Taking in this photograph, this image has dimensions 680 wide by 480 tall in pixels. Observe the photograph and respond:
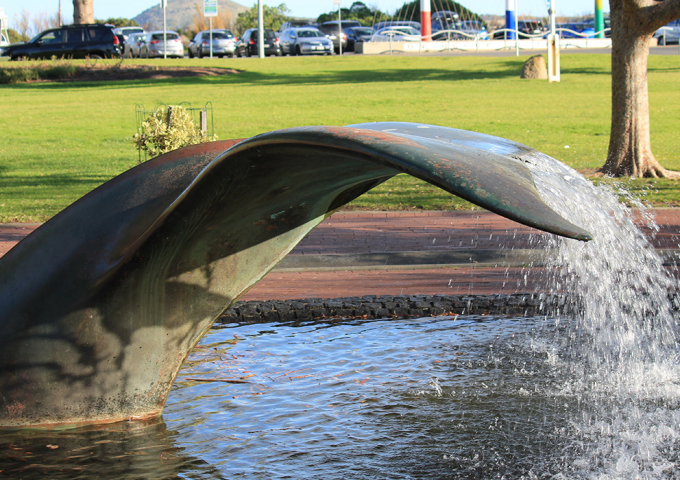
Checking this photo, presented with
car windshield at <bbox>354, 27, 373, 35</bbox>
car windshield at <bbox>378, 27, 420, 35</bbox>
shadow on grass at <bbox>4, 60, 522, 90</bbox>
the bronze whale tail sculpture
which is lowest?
the bronze whale tail sculpture

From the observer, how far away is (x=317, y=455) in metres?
3.48

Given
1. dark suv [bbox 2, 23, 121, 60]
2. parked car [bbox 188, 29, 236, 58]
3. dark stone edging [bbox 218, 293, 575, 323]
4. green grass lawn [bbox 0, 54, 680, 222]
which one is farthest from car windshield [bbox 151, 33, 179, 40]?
dark stone edging [bbox 218, 293, 575, 323]

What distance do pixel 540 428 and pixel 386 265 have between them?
345 cm

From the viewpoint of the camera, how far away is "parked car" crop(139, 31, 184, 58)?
131ft

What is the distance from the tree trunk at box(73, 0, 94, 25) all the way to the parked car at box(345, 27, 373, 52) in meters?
14.7

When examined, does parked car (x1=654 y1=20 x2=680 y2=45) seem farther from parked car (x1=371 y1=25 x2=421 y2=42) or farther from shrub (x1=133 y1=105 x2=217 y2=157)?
shrub (x1=133 y1=105 x2=217 y2=157)

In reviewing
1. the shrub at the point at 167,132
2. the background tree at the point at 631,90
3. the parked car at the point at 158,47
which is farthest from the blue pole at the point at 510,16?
the shrub at the point at 167,132

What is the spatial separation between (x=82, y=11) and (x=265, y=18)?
3269 cm

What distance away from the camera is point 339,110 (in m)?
19.8

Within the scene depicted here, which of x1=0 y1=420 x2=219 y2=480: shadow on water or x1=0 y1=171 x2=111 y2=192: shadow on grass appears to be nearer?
x1=0 y1=420 x2=219 y2=480: shadow on water

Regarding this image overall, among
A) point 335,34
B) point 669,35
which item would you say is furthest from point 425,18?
point 669,35

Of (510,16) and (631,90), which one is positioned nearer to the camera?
(631,90)

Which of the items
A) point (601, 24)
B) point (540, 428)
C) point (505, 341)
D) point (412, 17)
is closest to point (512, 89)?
point (505, 341)

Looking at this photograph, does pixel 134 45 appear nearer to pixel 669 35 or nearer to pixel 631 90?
pixel 669 35
